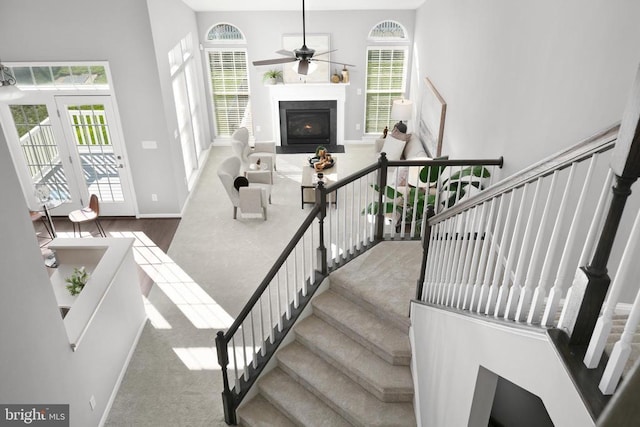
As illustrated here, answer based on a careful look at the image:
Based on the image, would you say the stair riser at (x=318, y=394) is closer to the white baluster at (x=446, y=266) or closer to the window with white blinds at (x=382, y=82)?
the white baluster at (x=446, y=266)

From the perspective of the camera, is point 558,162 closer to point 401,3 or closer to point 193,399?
point 193,399

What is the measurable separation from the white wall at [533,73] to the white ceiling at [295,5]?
2.50 metres

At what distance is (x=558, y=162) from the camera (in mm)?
1905

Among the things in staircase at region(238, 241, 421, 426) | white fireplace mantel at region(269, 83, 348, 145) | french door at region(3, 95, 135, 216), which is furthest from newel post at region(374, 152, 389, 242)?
white fireplace mantel at region(269, 83, 348, 145)

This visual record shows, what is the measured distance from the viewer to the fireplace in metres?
10.7

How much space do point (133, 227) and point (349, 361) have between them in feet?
16.4

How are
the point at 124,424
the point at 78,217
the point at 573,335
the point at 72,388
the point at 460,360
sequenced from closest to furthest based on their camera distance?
the point at 573,335 → the point at 460,360 → the point at 72,388 → the point at 124,424 → the point at 78,217

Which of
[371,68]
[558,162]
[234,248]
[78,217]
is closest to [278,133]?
[371,68]

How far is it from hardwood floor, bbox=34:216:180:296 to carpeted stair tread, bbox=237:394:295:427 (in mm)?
3477

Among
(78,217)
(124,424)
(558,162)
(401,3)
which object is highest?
(401,3)

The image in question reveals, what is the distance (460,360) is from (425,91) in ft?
22.0

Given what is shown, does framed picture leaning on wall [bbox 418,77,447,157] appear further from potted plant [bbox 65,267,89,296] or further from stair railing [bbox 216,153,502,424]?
potted plant [bbox 65,267,89,296]

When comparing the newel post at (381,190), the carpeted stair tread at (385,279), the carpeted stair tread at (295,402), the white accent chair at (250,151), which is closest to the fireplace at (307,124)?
the white accent chair at (250,151)

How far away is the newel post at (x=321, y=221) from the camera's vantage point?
450cm
